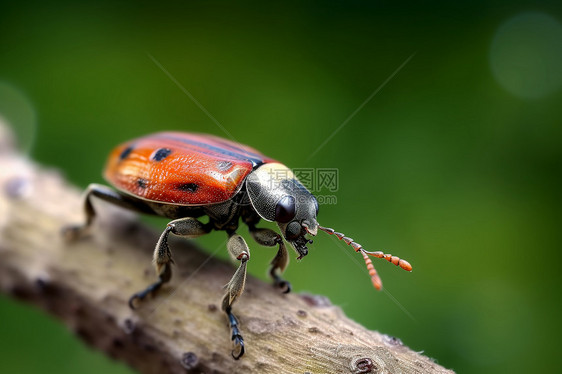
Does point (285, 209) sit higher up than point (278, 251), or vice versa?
point (285, 209)

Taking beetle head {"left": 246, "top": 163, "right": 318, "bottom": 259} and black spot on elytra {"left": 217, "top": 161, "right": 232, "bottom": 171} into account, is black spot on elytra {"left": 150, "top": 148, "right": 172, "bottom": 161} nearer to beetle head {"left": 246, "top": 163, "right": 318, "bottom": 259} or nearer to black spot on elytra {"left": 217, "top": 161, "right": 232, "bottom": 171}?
black spot on elytra {"left": 217, "top": 161, "right": 232, "bottom": 171}

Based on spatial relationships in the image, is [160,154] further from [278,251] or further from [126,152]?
[278,251]

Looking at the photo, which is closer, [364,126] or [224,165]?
[224,165]

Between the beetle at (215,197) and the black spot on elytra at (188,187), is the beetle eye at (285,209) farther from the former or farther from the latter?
the black spot on elytra at (188,187)

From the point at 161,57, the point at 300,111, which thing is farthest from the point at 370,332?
the point at 161,57

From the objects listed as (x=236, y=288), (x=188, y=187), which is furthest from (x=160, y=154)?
(x=236, y=288)

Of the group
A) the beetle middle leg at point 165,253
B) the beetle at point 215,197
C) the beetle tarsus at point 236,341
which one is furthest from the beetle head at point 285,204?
the beetle tarsus at point 236,341
